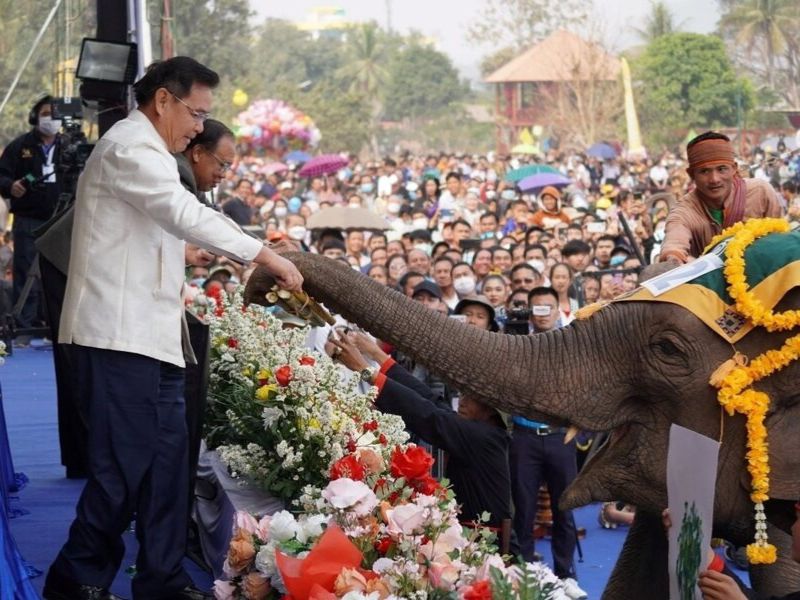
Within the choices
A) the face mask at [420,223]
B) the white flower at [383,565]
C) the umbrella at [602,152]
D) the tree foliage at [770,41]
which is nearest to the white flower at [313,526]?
the white flower at [383,565]

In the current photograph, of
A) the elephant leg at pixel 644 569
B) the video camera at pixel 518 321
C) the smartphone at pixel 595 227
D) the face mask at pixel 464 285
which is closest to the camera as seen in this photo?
the elephant leg at pixel 644 569

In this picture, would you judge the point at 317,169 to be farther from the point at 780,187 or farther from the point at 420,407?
the point at 420,407

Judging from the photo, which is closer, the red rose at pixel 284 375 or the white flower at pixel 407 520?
the white flower at pixel 407 520

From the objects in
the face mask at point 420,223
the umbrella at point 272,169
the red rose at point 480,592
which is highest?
the red rose at point 480,592

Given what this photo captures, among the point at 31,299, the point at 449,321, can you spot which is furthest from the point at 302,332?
the point at 31,299

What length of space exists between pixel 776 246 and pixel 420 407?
250 cm

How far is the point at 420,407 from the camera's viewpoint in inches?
295

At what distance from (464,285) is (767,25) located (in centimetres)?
7811

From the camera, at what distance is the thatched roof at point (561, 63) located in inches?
2908

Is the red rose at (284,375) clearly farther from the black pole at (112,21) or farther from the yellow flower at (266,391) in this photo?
the black pole at (112,21)

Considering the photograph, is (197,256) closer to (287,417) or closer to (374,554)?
(287,417)

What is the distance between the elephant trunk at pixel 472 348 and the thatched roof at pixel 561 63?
223 feet

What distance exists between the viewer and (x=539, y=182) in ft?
101

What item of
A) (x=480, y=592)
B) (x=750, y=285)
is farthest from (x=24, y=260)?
(x=480, y=592)
